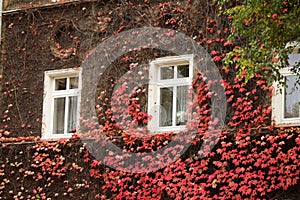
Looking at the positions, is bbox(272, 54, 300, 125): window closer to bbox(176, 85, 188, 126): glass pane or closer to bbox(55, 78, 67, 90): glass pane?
bbox(176, 85, 188, 126): glass pane

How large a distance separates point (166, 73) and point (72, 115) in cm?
204

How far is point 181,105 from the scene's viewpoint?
48.2 ft

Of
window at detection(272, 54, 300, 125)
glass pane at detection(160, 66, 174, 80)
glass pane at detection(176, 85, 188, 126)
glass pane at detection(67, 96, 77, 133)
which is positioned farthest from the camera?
glass pane at detection(67, 96, 77, 133)

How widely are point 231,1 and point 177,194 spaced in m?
3.38

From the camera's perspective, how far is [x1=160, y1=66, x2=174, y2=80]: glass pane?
15.0 meters

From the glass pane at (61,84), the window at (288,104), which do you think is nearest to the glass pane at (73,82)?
the glass pane at (61,84)

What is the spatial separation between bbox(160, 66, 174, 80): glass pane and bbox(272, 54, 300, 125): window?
2.11 m

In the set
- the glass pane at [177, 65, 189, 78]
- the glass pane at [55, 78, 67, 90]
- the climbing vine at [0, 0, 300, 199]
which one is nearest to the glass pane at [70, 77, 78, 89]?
the glass pane at [55, 78, 67, 90]

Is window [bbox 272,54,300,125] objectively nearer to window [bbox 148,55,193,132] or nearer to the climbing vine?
the climbing vine

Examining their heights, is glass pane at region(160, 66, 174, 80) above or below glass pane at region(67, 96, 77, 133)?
above

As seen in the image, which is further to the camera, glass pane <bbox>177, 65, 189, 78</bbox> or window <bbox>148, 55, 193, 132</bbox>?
glass pane <bbox>177, 65, 189, 78</bbox>

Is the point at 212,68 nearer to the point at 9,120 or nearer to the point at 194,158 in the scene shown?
the point at 194,158

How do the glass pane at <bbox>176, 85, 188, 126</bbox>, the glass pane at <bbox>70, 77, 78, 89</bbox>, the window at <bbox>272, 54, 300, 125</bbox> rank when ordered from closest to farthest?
1. the window at <bbox>272, 54, 300, 125</bbox>
2. the glass pane at <bbox>176, 85, 188, 126</bbox>
3. the glass pane at <bbox>70, 77, 78, 89</bbox>

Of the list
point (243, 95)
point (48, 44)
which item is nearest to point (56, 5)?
point (48, 44)
